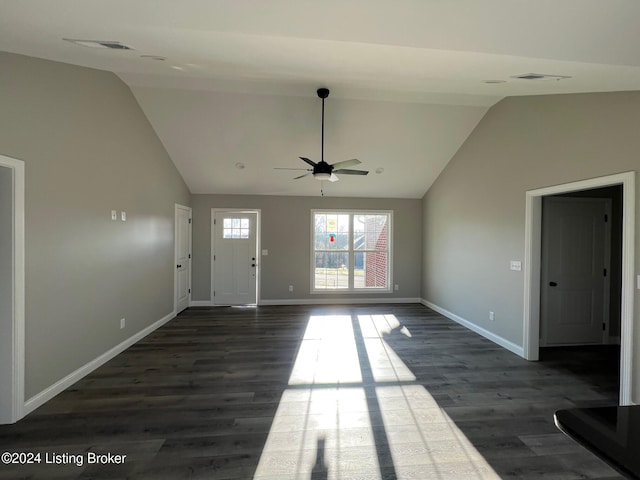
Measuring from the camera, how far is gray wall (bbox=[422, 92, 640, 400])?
2.73 metres

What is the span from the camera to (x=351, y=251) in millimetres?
6922

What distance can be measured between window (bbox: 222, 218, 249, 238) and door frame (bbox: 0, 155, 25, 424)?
4215 mm

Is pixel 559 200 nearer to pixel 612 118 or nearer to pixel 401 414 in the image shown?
pixel 612 118

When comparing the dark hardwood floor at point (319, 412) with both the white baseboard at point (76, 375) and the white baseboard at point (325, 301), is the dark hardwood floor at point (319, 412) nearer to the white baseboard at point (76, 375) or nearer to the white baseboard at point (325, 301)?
the white baseboard at point (76, 375)

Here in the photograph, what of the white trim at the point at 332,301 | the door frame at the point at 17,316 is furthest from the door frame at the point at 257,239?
the door frame at the point at 17,316

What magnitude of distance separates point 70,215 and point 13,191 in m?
0.60

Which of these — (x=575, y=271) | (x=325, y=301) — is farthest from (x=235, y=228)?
(x=575, y=271)

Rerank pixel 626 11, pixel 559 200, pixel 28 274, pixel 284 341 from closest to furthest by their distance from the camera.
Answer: pixel 626 11 < pixel 28 274 < pixel 559 200 < pixel 284 341

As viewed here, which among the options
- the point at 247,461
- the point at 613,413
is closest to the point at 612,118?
the point at 613,413

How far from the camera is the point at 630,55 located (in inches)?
71.1

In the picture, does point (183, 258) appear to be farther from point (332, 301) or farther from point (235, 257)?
point (332, 301)

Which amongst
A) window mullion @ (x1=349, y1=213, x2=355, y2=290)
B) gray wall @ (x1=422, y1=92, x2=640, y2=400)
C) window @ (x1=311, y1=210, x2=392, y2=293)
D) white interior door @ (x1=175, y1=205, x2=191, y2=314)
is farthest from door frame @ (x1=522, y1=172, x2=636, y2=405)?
white interior door @ (x1=175, y1=205, x2=191, y2=314)

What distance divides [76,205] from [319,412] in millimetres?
3091

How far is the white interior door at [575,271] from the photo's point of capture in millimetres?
3988
